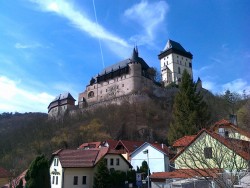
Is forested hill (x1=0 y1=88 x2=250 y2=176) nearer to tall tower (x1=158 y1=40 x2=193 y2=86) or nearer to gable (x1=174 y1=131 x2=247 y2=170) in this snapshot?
tall tower (x1=158 y1=40 x2=193 y2=86)

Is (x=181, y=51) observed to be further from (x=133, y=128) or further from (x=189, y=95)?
(x=189, y=95)

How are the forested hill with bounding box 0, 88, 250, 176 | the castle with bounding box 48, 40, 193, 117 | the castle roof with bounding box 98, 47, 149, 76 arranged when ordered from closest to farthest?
the forested hill with bounding box 0, 88, 250, 176
the castle with bounding box 48, 40, 193, 117
the castle roof with bounding box 98, 47, 149, 76

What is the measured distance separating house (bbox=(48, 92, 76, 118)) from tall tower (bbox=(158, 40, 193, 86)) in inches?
1420

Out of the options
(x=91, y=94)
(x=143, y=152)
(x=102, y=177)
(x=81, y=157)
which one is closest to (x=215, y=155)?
(x=143, y=152)

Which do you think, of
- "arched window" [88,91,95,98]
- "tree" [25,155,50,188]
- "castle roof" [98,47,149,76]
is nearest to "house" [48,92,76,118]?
"arched window" [88,91,95,98]

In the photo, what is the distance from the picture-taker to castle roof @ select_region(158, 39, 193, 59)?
11312 centimetres

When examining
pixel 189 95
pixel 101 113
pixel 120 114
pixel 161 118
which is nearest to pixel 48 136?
pixel 101 113

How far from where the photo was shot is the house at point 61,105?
342ft

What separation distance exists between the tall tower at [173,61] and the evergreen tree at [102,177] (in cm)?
6961

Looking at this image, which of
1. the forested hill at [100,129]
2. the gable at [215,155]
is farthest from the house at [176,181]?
the forested hill at [100,129]

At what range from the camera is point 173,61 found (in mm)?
110312

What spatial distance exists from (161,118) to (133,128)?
365 inches

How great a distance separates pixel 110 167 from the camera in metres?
40.4

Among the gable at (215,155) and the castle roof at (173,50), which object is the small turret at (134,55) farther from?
the gable at (215,155)
